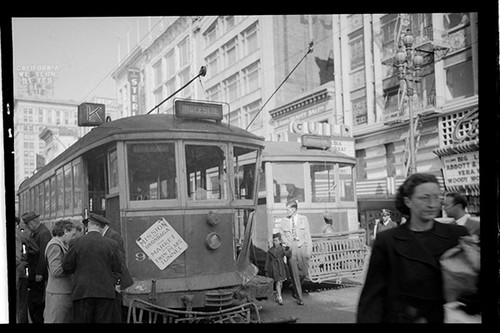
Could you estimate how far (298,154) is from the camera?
19.9 feet

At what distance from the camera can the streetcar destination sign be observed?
4848 mm

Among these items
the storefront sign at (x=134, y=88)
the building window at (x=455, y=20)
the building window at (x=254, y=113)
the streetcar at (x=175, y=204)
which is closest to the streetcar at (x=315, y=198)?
the building window at (x=254, y=113)

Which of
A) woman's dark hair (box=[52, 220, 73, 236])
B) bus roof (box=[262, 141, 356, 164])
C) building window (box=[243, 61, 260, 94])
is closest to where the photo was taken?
woman's dark hair (box=[52, 220, 73, 236])

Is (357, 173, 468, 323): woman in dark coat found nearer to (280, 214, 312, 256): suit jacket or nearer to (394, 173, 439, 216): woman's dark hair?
(394, 173, 439, 216): woman's dark hair

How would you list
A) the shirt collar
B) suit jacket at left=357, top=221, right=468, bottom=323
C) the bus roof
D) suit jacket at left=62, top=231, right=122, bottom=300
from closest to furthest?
suit jacket at left=357, top=221, right=468, bottom=323
suit jacket at left=62, top=231, right=122, bottom=300
the shirt collar
the bus roof

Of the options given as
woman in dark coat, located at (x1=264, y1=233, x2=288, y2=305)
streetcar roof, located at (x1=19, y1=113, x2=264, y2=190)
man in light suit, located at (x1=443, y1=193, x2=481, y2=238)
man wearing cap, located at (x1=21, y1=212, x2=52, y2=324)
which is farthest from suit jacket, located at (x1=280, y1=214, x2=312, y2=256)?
man wearing cap, located at (x1=21, y1=212, x2=52, y2=324)

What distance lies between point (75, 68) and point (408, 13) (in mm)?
3179

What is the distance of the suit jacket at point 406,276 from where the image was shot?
112 inches

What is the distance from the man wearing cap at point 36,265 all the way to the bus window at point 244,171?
6.30 feet

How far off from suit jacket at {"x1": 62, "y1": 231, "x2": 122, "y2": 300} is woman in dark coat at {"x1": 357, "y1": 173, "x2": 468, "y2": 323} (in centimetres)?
216

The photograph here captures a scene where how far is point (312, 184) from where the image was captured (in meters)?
5.98

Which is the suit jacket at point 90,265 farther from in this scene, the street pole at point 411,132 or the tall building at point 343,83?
the street pole at point 411,132

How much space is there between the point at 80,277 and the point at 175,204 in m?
1.05

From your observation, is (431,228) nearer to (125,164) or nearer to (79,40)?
(125,164)
